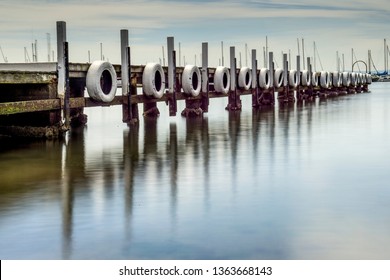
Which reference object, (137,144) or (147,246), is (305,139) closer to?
(137,144)

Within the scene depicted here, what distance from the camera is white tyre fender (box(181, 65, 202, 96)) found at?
23328mm

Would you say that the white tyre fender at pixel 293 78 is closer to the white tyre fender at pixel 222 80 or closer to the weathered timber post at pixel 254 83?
the weathered timber post at pixel 254 83

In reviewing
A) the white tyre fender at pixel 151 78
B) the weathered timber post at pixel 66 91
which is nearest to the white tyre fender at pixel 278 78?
the white tyre fender at pixel 151 78

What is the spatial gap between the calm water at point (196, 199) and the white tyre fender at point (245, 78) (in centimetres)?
1428

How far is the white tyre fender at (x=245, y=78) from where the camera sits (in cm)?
2936

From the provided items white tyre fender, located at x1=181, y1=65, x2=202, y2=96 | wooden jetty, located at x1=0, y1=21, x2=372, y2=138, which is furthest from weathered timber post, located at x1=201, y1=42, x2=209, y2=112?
white tyre fender, located at x1=181, y1=65, x2=202, y2=96

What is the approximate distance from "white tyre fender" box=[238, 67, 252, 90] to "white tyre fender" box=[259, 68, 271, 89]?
72.3 inches

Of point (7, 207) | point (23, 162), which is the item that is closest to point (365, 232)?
point (7, 207)

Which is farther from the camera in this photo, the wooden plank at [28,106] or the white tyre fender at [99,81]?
the white tyre fender at [99,81]

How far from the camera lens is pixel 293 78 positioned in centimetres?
3897

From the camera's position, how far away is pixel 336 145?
14.2 meters

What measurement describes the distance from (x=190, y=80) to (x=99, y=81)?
674 cm

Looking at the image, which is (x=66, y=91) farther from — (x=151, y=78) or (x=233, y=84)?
(x=233, y=84)

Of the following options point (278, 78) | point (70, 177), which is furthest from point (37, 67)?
point (278, 78)
